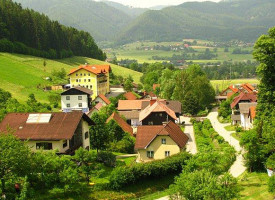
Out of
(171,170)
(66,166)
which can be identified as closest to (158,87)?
(171,170)

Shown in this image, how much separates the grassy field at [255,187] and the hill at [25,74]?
160ft

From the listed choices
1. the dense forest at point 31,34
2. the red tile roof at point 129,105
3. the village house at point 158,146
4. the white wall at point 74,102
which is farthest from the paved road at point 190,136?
the dense forest at point 31,34

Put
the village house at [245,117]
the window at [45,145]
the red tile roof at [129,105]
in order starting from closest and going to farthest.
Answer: the window at [45,145], the village house at [245,117], the red tile roof at [129,105]

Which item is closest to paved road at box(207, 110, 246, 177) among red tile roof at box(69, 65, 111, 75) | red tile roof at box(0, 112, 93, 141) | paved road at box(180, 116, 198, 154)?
paved road at box(180, 116, 198, 154)

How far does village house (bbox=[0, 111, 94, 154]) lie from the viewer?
115 feet

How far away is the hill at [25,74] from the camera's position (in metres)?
79.1

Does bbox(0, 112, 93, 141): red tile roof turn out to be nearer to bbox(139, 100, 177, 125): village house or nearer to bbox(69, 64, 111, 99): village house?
bbox(139, 100, 177, 125): village house

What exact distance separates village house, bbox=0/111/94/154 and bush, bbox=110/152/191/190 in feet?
18.8

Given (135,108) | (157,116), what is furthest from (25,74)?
(157,116)

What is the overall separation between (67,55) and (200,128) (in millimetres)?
83223

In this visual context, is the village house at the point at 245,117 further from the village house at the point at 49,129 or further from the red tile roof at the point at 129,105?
the village house at the point at 49,129

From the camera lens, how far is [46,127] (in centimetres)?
3625

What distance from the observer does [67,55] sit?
5384 inches

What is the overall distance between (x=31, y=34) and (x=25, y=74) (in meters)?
34.0
